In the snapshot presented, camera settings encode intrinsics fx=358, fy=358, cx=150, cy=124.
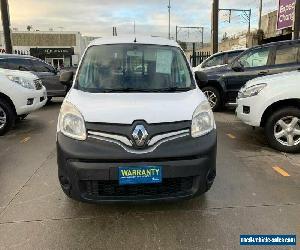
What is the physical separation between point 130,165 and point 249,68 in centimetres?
663

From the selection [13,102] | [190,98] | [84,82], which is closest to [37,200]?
[84,82]

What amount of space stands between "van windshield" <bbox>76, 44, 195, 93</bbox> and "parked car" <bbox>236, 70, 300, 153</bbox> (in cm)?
188

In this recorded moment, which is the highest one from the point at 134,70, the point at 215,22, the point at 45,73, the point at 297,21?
the point at 215,22

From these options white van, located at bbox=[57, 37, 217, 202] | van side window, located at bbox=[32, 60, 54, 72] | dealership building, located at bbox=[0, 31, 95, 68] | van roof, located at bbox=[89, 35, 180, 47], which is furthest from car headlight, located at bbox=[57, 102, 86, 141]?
dealership building, located at bbox=[0, 31, 95, 68]

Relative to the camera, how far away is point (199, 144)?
3326mm

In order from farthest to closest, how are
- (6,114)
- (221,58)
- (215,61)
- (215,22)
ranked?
(215,22) < (215,61) < (221,58) < (6,114)

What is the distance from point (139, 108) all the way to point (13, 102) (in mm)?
→ 4835

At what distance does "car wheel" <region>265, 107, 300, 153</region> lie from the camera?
565cm

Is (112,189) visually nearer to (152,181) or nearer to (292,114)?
(152,181)

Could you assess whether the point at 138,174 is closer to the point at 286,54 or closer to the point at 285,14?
the point at 286,54

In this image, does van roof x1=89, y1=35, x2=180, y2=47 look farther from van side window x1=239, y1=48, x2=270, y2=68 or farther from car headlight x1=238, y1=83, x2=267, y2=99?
van side window x1=239, y1=48, x2=270, y2=68

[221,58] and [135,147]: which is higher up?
[221,58]

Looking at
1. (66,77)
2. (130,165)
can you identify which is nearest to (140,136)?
(130,165)

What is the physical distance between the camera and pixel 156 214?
367 centimetres
